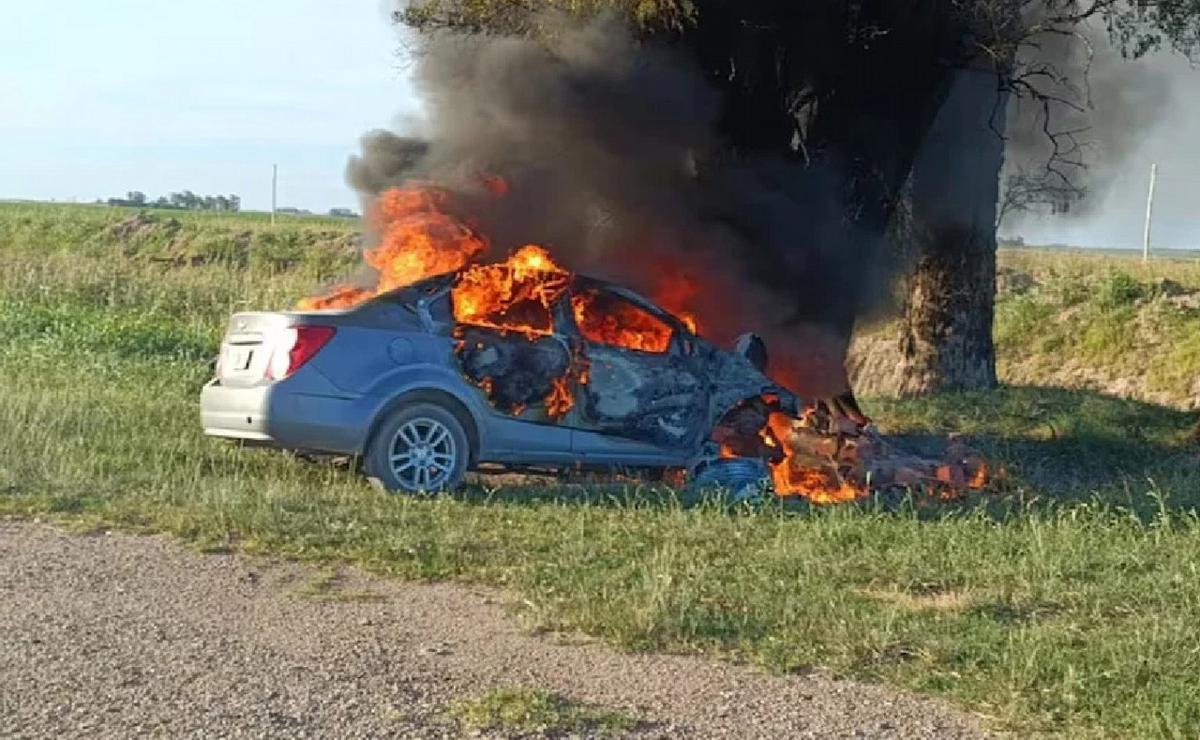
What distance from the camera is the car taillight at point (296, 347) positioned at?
959 centimetres

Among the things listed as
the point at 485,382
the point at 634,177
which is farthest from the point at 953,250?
the point at 485,382

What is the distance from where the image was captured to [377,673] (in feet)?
18.5

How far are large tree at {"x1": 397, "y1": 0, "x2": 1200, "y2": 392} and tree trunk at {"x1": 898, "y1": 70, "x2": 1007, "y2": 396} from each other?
8 cm

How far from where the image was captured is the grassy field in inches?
232

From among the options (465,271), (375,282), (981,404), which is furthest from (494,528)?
(981,404)

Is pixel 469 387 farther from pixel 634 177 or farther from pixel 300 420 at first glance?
pixel 634 177

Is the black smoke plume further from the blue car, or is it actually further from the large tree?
the blue car

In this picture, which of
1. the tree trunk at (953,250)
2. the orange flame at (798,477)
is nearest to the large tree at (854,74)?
the tree trunk at (953,250)

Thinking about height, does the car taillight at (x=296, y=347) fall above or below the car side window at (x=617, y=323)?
below

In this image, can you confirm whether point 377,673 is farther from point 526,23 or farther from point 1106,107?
point 1106,107

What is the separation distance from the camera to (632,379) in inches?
410

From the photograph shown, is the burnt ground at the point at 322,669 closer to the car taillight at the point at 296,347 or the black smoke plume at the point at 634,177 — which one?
the car taillight at the point at 296,347

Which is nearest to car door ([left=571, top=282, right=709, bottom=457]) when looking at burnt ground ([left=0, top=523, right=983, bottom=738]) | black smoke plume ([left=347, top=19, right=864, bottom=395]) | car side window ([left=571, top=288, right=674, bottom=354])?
car side window ([left=571, top=288, right=674, bottom=354])

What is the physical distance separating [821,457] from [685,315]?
9.92 ft
